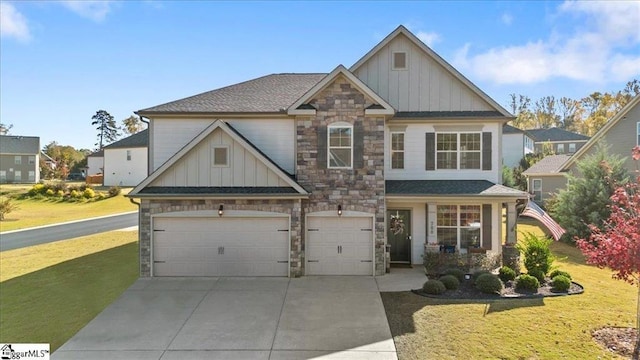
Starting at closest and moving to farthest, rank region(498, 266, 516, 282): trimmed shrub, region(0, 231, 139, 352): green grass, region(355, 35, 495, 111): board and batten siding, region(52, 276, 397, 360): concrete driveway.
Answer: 1. region(52, 276, 397, 360): concrete driveway
2. region(0, 231, 139, 352): green grass
3. region(498, 266, 516, 282): trimmed shrub
4. region(355, 35, 495, 111): board and batten siding

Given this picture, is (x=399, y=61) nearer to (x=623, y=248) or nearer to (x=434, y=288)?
(x=434, y=288)

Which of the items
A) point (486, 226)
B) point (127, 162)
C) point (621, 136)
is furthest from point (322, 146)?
point (127, 162)

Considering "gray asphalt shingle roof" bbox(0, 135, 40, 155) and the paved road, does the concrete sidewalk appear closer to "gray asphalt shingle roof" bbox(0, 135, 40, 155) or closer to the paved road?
the paved road

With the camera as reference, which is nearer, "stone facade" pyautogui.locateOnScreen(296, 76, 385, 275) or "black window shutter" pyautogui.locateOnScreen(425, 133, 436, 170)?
"stone facade" pyautogui.locateOnScreen(296, 76, 385, 275)

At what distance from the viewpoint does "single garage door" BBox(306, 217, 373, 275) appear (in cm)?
1302

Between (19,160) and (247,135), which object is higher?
(19,160)

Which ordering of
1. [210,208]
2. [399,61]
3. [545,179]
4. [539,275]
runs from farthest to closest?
[545,179], [399,61], [210,208], [539,275]

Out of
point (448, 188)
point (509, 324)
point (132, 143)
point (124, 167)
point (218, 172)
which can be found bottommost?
point (509, 324)

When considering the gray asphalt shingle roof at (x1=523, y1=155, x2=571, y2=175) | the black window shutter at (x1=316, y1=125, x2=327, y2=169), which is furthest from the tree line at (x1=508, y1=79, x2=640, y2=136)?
the black window shutter at (x1=316, y1=125, x2=327, y2=169)

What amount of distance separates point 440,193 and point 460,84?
188 inches

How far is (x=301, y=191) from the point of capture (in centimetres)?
1238

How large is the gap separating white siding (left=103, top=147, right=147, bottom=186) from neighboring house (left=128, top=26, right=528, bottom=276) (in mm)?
34439

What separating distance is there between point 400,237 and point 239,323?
25.6 ft

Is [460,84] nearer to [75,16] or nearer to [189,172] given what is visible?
[189,172]
